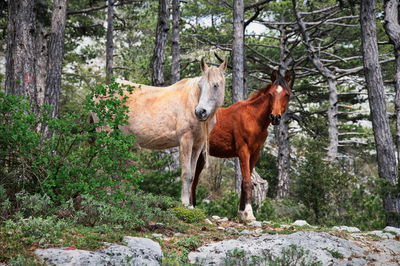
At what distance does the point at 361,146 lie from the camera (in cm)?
2858

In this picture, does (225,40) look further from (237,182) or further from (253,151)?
(253,151)

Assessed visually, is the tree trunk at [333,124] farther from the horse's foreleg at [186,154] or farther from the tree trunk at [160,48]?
the horse's foreleg at [186,154]

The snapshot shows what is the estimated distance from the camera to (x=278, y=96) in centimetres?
718

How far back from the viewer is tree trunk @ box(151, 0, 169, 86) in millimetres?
10773

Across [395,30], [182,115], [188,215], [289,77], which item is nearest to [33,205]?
[188,215]

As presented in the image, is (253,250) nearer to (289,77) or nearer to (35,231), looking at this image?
(35,231)

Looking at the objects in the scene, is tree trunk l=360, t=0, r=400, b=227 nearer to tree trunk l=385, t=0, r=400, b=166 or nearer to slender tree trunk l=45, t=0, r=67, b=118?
tree trunk l=385, t=0, r=400, b=166

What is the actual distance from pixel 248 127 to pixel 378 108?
3127mm

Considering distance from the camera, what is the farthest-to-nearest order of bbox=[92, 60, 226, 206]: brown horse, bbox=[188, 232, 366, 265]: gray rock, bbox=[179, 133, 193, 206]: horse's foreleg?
bbox=[179, 133, 193, 206]: horse's foreleg < bbox=[92, 60, 226, 206]: brown horse < bbox=[188, 232, 366, 265]: gray rock

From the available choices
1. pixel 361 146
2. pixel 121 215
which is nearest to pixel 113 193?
pixel 121 215

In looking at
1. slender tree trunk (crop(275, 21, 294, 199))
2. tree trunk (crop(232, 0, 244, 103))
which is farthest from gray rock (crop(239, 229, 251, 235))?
slender tree trunk (crop(275, 21, 294, 199))

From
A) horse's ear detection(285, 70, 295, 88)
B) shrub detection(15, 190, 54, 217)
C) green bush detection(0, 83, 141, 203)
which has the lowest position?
shrub detection(15, 190, 54, 217)

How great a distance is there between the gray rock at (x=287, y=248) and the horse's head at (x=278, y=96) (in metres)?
2.21

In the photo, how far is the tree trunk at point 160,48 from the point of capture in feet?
35.3
